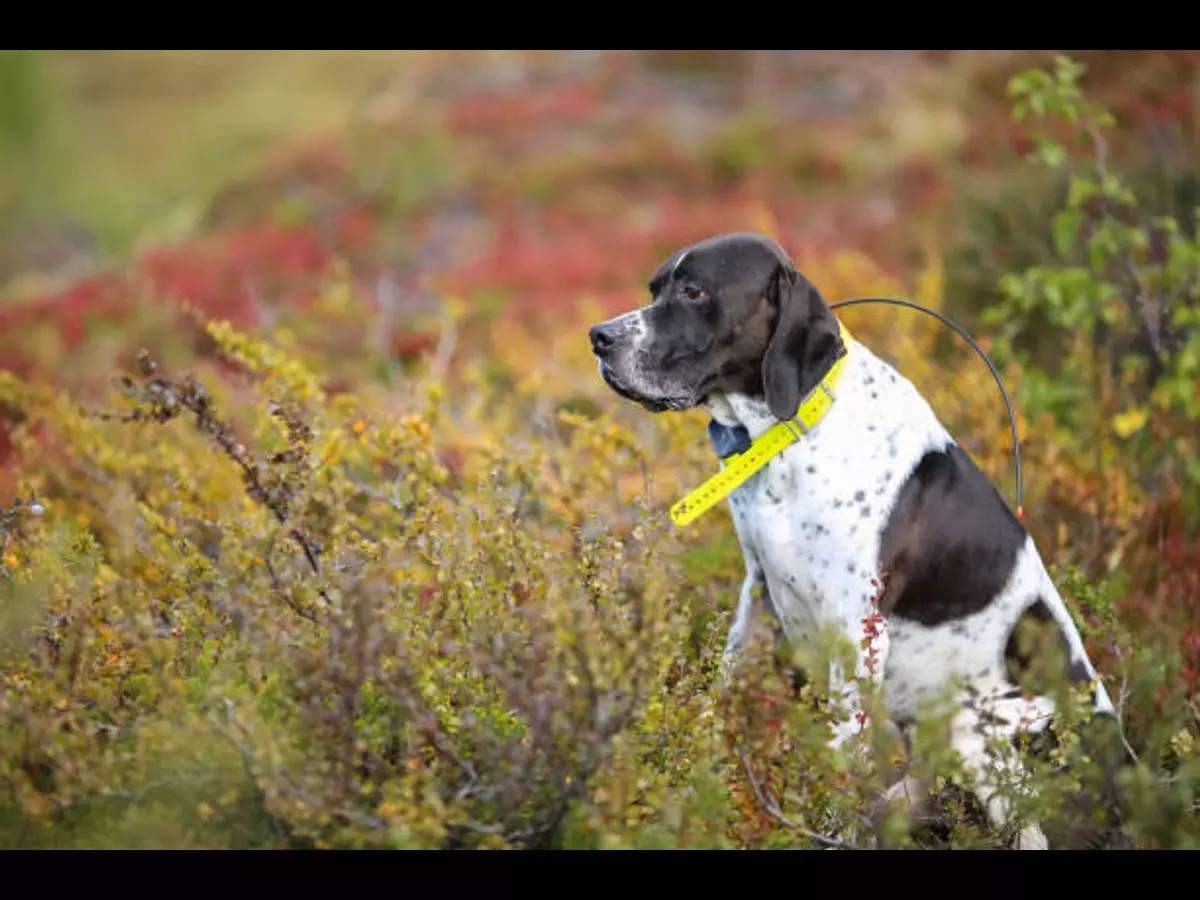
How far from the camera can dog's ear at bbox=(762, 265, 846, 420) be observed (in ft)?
11.8

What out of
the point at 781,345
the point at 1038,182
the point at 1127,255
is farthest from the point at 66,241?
the point at 781,345

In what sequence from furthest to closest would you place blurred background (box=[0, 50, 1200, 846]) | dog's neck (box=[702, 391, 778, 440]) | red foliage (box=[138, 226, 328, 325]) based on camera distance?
red foliage (box=[138, 226, 328, 325]), blurred background (box=[0, 50, 1200, 846]), dog's neck (box=[702, 391, 778, 440])

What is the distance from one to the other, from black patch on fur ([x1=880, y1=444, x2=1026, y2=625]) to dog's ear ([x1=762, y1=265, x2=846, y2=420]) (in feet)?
1.12

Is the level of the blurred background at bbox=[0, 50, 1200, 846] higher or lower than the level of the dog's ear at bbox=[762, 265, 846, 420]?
lower

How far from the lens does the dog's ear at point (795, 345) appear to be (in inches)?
142

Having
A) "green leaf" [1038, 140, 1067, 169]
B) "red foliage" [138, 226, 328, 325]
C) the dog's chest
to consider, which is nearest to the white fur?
the dog's chest

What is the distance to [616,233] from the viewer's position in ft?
41.8

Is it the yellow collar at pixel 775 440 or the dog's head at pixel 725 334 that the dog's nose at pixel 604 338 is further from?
the yellow collar at pixel 775 440

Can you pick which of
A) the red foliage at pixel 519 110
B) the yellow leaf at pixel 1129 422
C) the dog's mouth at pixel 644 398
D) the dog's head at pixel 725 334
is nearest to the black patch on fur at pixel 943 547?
the dog's head at pixel 725 334

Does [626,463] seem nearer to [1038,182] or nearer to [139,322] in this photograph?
[1038,182]

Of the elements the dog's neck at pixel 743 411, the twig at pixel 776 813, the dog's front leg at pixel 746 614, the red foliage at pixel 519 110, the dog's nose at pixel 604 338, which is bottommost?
the red foliage at pixel 519 110

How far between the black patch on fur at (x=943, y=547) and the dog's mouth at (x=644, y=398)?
0.54 m

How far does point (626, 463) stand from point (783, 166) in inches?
367

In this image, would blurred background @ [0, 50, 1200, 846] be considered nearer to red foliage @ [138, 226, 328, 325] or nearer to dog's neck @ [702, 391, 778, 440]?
red foliage @ [138, 226, 328, 325]
